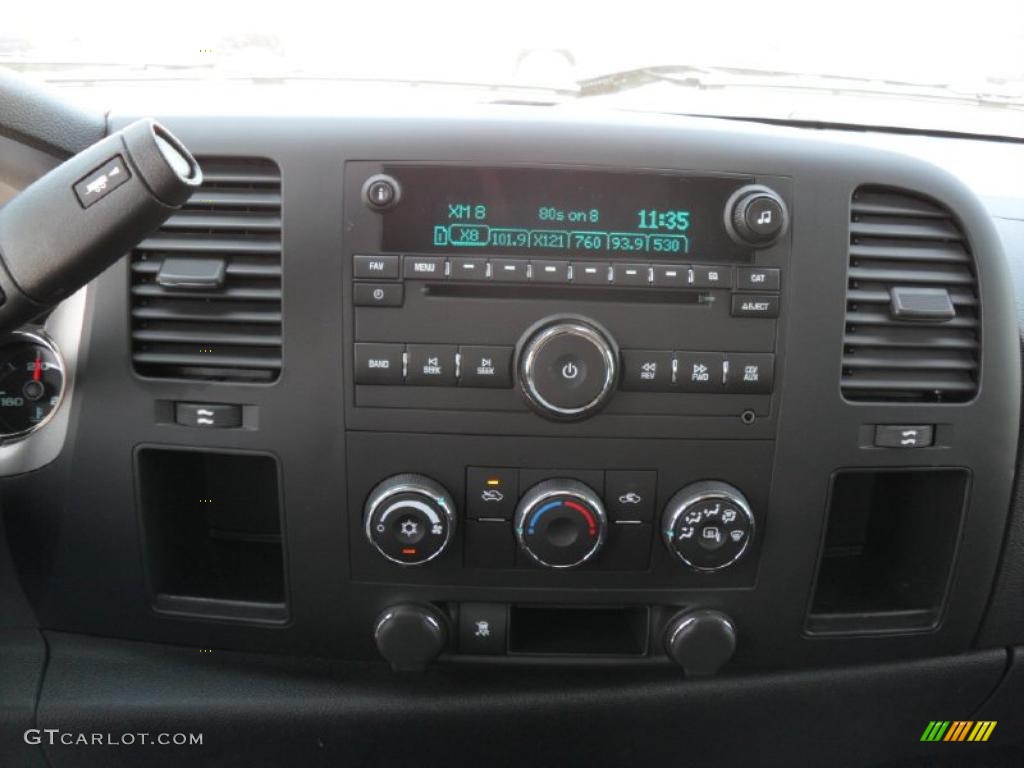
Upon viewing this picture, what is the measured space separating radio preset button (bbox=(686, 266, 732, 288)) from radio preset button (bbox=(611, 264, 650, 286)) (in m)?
0.07

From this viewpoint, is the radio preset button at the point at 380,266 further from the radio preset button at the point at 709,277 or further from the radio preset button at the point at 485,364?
the radio preset button at the point at 709,277

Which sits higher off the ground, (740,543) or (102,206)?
(102,206)

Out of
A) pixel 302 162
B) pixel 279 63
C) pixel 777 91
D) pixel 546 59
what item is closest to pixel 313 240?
pixel 302 162

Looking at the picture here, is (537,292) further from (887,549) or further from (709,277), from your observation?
(887,549)

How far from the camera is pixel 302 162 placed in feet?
4.32

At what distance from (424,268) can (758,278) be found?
1.72ft

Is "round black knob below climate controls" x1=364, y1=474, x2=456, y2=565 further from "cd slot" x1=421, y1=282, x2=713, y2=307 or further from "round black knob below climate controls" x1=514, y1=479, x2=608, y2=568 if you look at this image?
"cd slot" x1=421, y1=282, x2=713, y2=307

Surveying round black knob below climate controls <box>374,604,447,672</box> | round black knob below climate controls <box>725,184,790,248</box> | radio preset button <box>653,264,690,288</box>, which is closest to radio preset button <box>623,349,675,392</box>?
radio preset button <box>653,264,690,288</box>

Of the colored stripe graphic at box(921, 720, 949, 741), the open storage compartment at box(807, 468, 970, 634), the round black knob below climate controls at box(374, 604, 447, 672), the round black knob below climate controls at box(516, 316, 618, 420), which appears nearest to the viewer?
the round black knob below climate controls at box(516, 316, 618, 420)

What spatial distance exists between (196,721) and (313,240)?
0.87 meters

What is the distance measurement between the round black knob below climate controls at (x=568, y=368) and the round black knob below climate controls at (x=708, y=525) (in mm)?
227

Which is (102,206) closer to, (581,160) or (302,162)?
(302,162)

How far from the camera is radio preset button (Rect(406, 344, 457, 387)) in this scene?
1.32 metres

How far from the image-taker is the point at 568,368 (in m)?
1.30
